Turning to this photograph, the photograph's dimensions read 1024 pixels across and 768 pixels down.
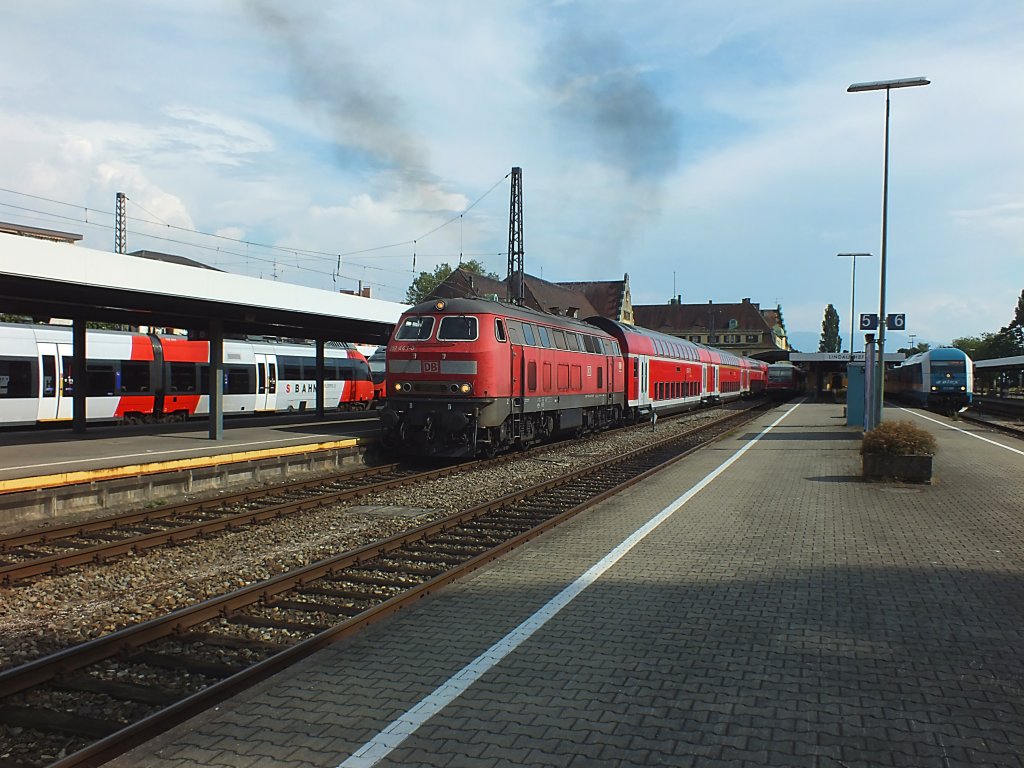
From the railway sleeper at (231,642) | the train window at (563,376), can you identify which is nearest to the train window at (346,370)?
the train window at (563,376)

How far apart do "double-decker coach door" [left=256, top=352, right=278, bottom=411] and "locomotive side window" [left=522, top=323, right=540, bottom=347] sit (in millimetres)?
14510

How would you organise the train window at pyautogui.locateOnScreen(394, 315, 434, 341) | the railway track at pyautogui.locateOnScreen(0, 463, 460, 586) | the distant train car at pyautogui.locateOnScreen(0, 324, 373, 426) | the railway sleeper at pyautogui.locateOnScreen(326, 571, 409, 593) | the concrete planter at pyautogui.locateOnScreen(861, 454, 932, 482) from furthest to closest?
the distant train car at pyautogui.locateOnScreen(0, 324, 373, 426) < the train window at pyautogui.locateOnScreen(394, 315, 434, 341) < the concrete planter at pyautogui.locateOnScreen(861, 454, 932, 482) < the railway track at pyautogui.locateOnScreen(0, 463, 460, 586) < the railway sleeper at pyautogui.locateOnScreen(326, 571, 409, 593)

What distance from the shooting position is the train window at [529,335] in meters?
17.2

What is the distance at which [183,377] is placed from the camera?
84.3ft

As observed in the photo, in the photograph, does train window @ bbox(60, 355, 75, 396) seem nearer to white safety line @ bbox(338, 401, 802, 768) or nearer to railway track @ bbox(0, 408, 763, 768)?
railway track @ bbox(0, 408, 763, 768)

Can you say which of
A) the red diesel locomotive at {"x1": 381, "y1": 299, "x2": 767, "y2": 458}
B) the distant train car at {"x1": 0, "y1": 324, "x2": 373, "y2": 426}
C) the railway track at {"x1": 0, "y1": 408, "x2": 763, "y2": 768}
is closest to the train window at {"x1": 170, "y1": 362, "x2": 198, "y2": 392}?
the distant train car at {"x1": 0, "y1": 324, "x2": 373, "y2": 426}

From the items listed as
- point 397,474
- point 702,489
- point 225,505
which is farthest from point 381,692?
point 397,474

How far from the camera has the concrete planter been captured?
42.5 feet

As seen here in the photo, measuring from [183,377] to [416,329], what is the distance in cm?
1289

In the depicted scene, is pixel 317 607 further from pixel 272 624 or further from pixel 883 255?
pixel 883 255

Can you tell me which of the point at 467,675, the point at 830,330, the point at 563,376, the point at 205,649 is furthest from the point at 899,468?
the point at 830,330

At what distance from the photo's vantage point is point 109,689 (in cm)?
487

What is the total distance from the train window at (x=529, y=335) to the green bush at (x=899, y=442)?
23.3ft

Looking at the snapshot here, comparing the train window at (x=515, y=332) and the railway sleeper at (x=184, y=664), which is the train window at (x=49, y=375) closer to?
the train window at (x=515, y=332)
